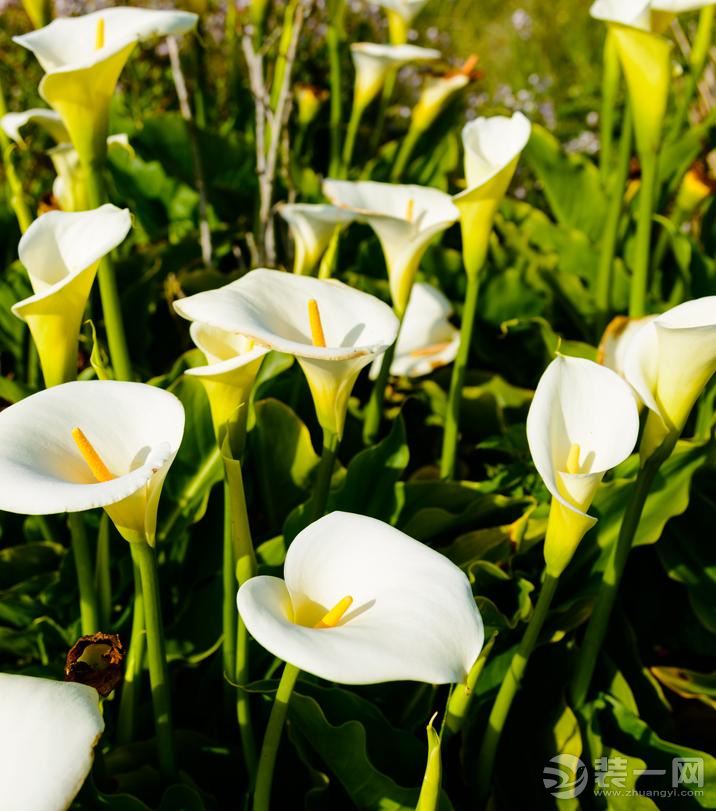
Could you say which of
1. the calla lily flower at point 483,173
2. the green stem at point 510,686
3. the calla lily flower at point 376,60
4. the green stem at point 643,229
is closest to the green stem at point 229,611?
the green stem at point 510,686

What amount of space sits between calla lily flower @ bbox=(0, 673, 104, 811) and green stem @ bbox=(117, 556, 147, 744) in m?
0.38

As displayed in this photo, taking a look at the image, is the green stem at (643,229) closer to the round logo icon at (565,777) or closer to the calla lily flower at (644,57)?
the calla lily flower at (644,57)

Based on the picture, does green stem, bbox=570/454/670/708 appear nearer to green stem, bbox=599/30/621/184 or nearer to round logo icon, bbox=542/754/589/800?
round logo icon, bbox=542/754/589/800

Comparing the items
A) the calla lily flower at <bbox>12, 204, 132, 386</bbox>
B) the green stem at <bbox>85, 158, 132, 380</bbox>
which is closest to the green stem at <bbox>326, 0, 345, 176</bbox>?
the green stem at <bbox>85, 158, 132, 380</bbox>

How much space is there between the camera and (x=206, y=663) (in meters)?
1.39

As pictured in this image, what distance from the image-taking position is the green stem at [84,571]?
114cm

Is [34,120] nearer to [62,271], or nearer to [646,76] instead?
[62,271]

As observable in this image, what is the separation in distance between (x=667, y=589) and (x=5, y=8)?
2580 millimetres

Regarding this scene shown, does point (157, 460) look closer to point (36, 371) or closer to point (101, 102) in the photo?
point (101, 102)

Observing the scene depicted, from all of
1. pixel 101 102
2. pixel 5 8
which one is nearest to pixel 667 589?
pixel 101 102

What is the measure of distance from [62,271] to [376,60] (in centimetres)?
126

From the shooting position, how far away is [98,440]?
0.88 m

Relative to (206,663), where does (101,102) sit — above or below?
above

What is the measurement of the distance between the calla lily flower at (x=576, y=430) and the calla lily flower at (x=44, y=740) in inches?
19.1
